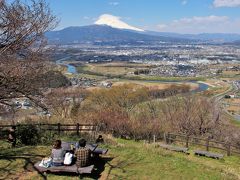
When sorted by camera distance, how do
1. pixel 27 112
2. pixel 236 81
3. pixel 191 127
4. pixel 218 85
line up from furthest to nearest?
pixel 236 81, pixel 218 85, pixel 191 127, pixel 27 112

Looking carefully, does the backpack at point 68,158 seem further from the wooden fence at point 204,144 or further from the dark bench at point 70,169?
the wooden fence at point 204,144

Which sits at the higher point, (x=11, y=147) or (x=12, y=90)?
(x=12, y=90)

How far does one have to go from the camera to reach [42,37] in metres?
16.5

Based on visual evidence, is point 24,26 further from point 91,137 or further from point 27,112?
point 27,112

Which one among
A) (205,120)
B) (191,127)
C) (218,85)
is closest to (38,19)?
(191,127)

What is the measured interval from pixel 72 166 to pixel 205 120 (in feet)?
97.9

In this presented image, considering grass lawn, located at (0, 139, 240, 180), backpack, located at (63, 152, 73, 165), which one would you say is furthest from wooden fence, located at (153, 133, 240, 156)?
backpack, located at (63, 152, 73, 165)

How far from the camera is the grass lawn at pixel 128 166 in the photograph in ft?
44.2

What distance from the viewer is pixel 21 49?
51.6 feet

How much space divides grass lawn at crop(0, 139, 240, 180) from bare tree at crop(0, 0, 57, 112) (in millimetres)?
2785

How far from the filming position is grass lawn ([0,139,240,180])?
1347cm

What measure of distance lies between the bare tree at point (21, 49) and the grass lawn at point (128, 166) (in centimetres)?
278

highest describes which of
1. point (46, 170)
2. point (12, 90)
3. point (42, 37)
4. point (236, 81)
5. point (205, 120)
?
point (42, 37)

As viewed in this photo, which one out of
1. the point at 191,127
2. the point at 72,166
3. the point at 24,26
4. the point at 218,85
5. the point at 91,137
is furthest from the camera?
the point at 218,85
